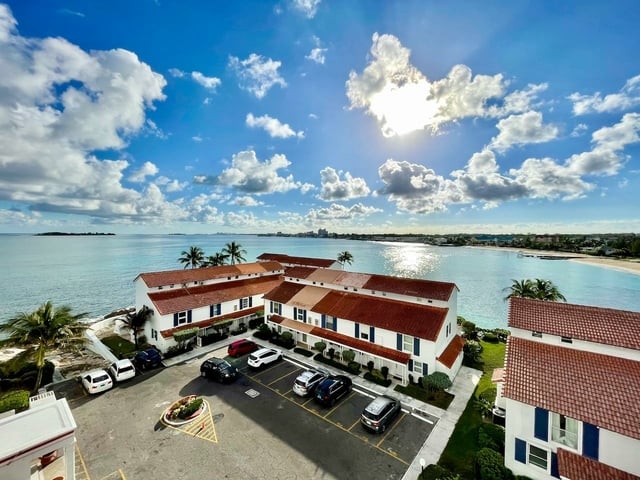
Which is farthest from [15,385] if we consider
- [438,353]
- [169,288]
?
[438,353]

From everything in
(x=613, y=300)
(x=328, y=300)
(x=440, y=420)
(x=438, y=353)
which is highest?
(x=328, y=300)

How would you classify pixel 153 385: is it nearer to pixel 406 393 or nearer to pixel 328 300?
pixel 328 300

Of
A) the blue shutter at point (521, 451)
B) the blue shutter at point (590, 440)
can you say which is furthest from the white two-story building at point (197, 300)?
the blue shutter at point (590, 440)

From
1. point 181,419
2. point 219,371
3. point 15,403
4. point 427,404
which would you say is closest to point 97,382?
point 15,403

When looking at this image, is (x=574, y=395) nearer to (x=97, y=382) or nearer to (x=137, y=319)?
(x=97, y=382)

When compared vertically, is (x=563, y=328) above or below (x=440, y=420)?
above

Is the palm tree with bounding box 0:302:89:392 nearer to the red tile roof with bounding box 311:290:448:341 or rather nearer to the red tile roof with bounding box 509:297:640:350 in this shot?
the red tile roof with bounding box 311:290:448:341
